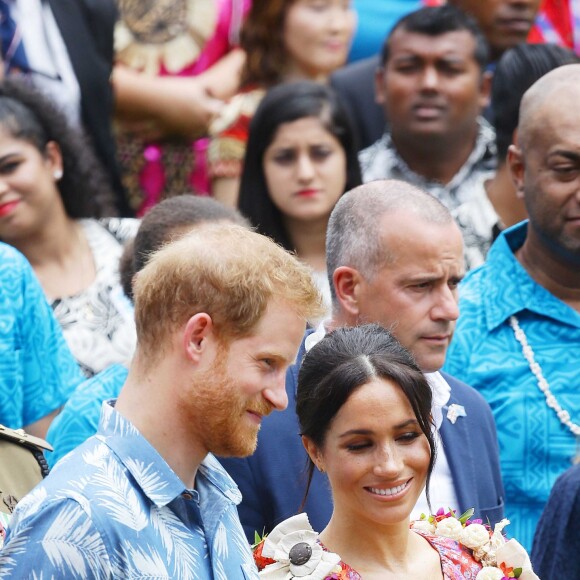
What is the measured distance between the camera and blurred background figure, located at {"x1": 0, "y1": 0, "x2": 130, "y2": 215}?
6566 mm

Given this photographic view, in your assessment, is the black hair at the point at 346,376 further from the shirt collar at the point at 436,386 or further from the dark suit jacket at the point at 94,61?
the dark suit jacket at the point at 94,61

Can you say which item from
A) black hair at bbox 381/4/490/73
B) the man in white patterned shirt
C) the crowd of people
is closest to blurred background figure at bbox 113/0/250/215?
the crowd of people

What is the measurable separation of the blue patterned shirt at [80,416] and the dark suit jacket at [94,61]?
2.26 m

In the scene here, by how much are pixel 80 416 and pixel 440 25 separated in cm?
321

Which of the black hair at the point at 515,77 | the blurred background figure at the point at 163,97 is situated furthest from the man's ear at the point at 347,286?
the blurred background figure at the point at 163,97

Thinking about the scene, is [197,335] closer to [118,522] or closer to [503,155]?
[118,522]

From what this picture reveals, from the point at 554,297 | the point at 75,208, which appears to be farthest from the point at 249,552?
the point at 75,208

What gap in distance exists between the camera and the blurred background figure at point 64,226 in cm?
551

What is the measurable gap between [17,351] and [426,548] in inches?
65.8

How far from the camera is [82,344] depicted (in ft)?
18.0

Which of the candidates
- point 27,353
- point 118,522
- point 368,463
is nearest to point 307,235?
point 27,353

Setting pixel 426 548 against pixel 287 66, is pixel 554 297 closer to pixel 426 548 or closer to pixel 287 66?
pixel 426 548

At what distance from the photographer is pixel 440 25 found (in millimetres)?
6855

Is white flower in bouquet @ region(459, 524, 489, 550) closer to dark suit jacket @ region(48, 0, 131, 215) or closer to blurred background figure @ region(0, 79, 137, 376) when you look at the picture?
blurred background figure @ region(0, 79, 137, 376)
